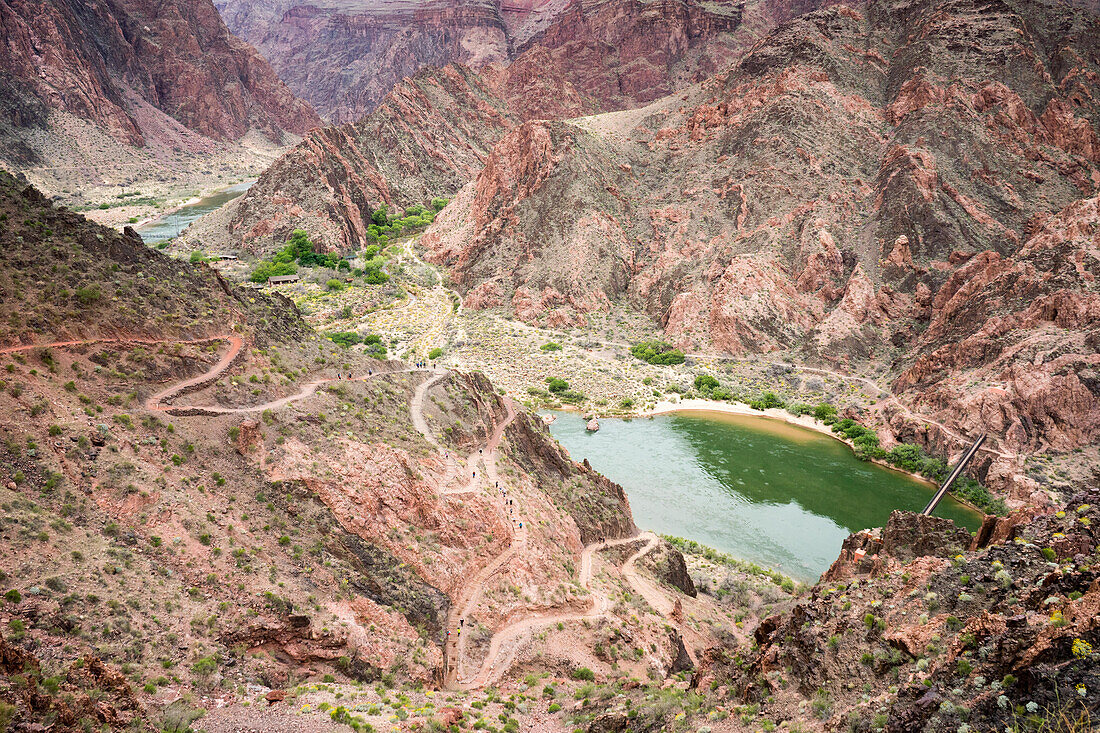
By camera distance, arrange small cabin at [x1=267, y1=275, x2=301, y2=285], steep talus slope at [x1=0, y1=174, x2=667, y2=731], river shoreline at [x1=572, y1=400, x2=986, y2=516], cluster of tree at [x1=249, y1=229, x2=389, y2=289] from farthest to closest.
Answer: cluster of tree at [x1=249, y1=229, x2=389, y2=289] < small cabin at [x1=267, y1=275, x2=301, y2=285] < river shoreline at [x1=572, y1=400, x2=986, y2=516] < steep talus slope at [x1=0, y1=174, x2=667, y2=731]

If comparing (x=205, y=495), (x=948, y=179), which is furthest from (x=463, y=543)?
(x=948, y=179)

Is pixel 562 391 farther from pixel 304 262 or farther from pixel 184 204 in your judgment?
pixel 184 204

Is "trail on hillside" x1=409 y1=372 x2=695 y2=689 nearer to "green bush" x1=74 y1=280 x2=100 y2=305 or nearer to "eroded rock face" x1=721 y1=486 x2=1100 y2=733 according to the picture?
"eroded rock face" x1=721 y1=486 x2=1100 y2=733

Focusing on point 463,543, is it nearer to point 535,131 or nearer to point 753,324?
point 753,324

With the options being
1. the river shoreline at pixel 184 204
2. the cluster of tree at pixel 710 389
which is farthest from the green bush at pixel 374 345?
the river shoreline at pixel 184 204

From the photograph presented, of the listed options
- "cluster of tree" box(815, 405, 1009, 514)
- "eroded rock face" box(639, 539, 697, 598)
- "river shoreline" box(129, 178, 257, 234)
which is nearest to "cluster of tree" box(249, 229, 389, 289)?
"river shoreline" box(129, 178, 257, 234)

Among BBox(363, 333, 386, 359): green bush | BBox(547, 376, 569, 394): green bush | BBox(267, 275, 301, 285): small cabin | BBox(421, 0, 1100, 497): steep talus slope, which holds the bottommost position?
BBox(267, 275, 301, 285): small cabin

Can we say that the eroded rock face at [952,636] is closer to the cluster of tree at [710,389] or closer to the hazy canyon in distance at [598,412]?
the hazy canyon in distance at [598,412]
